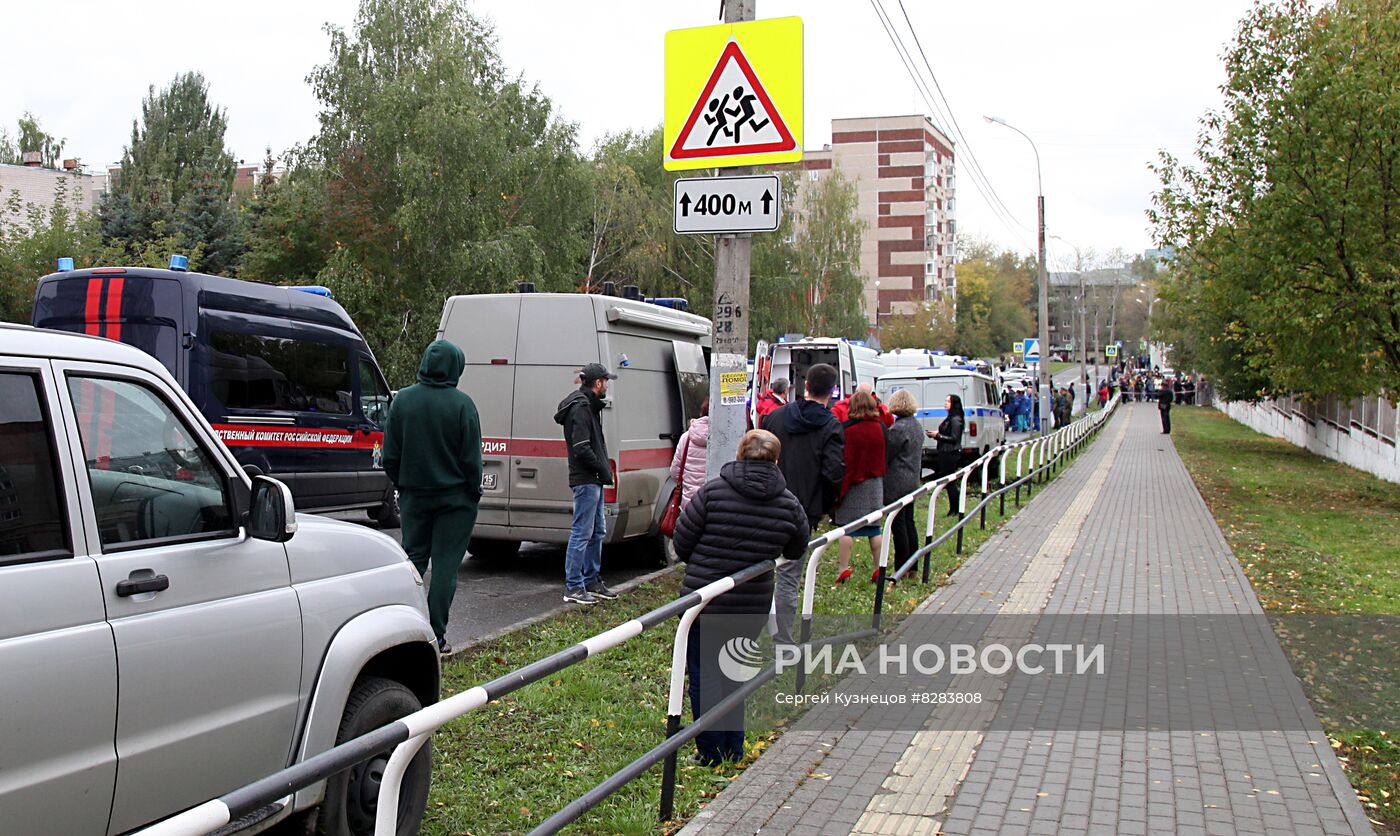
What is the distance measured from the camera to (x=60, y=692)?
2789 mm

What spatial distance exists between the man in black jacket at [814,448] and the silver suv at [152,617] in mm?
4489

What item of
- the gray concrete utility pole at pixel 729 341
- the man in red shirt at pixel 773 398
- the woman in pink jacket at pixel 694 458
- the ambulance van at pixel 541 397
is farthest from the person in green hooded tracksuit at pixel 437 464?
the man in red shirt at pixel 773 398

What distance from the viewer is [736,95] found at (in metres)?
7.37

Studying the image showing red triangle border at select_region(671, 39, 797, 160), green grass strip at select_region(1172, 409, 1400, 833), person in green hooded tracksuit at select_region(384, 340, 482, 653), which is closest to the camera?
green grass strip at select_region(1172, 409, 1400, 833)

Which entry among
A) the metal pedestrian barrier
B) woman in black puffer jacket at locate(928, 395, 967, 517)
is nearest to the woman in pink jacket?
the metal pedestrian barrier

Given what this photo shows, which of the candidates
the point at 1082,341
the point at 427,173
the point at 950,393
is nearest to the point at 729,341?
the point at 950,393

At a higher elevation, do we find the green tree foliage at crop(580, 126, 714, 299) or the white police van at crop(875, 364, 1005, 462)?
the green tree foliage at crop(580, 126, 714, 299)

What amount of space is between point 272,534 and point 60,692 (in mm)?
879

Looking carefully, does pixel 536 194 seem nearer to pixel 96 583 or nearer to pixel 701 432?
pixel 701 432

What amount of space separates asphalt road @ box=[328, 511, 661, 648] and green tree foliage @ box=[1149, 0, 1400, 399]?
12823mm

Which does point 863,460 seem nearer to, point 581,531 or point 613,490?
point 613,490

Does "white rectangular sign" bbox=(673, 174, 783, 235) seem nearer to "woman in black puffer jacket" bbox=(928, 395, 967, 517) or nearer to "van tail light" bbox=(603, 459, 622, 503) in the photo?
"van tail light" bbox=(603, 459, 622, 503)

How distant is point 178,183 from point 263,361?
171 ft

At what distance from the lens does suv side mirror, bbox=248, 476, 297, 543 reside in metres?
3.58
